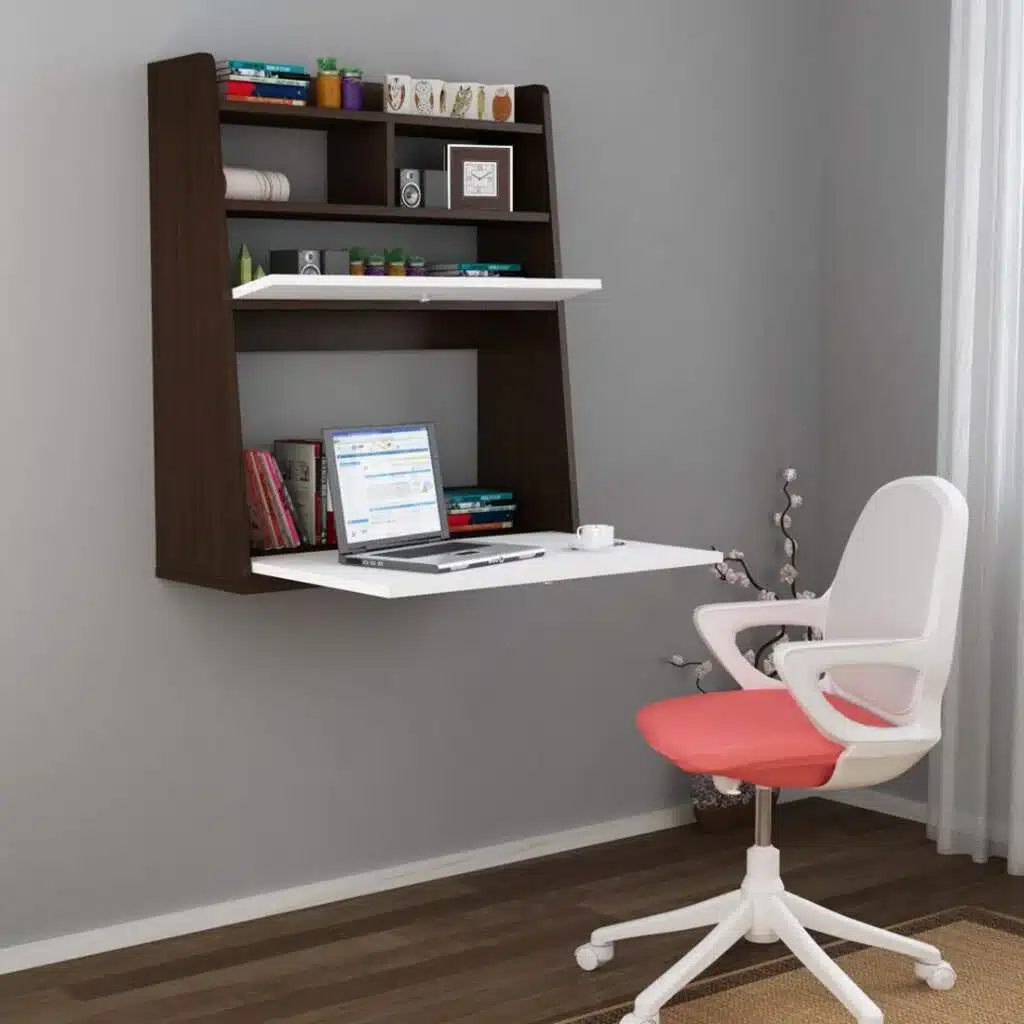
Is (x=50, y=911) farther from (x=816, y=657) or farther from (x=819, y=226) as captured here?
(x=819, y=226)

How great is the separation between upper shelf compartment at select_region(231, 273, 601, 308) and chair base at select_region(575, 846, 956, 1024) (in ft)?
4.05

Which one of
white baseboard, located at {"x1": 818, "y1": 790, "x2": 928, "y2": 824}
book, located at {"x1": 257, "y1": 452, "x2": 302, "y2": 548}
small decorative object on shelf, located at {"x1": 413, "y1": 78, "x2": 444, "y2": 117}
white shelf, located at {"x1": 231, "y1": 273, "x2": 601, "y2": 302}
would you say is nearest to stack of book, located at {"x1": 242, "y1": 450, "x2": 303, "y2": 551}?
book, located at {"x1": 257, "y1": 452, "x2": 302, "y2": 548}

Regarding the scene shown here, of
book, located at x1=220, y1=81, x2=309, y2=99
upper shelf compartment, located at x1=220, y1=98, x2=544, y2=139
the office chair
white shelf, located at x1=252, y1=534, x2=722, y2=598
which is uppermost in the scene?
book, located at x1=220, y1=81, x2=309, y2=99

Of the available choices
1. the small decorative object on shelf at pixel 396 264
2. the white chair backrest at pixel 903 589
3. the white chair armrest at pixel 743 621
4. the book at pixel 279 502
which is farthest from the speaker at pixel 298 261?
the white chair backrest at pixel 903 589

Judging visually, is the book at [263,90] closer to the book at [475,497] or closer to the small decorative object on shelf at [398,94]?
the small decorative object on shelf at [398,94]

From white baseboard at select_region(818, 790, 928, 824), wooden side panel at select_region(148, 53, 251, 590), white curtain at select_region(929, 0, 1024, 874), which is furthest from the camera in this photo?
white baseboard at select_region(818, 790, 928, 824)

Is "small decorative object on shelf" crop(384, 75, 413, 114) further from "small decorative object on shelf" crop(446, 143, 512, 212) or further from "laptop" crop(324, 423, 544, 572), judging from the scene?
"laptop" crop(324, 423, 544, 572)

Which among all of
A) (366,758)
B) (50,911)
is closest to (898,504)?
(366,758)

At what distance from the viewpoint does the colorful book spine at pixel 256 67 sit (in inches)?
129

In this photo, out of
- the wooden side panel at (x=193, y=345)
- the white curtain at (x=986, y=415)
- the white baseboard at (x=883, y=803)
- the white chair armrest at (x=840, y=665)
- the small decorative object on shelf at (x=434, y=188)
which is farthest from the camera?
the white baseboard at (x=883, y=803)

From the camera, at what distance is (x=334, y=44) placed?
3.66 m

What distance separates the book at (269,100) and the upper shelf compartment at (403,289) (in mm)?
339

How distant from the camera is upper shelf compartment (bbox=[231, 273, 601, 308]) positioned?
3191mm

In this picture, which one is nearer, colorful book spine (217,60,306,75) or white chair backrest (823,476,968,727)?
white chair backrest (823,476,968,727)
